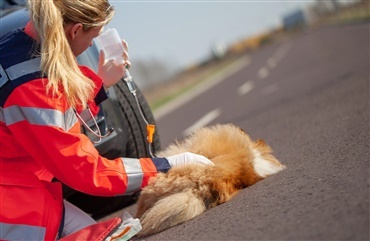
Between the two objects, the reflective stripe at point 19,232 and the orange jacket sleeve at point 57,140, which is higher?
the orange jacket sleeve at point 57,140

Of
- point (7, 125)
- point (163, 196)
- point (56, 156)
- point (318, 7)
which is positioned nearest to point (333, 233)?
point (163, 196)

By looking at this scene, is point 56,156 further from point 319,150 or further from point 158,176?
point 319,150

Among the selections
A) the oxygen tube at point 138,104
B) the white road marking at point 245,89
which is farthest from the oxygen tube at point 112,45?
the white road marking at point 245,89

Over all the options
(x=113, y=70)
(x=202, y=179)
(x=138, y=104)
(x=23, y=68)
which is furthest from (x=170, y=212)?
(x=138, y=104)

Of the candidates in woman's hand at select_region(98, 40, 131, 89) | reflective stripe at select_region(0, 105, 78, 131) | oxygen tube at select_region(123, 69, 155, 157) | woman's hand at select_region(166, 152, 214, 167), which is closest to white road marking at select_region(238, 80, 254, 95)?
oxygen tube at select_region(123, 69, 155, 157)

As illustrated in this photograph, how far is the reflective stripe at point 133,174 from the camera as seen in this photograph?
346 cm

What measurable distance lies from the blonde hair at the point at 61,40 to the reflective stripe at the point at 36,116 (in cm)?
11

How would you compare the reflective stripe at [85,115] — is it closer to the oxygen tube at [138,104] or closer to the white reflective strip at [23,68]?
the oxygen tube at [138,104]

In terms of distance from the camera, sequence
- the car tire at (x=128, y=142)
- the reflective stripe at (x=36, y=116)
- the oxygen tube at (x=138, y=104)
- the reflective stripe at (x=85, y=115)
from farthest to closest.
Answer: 1. the car tire at (x=128, y=142)
2. the oxygen tube at (x=138, y=104)
3. the reflective stripe at (x=85, y=115)
4. the reflective stripe at (x=36, y=116)

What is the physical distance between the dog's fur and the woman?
157 millimetres

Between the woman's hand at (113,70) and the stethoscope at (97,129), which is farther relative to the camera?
the woman's hand at (113,70)

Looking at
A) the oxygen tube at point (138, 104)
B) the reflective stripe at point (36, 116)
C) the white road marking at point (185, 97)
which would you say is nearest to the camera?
the reflective stripe at point (36, 116)

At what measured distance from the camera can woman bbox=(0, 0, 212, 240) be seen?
3191 mm

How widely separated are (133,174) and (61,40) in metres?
0.86
